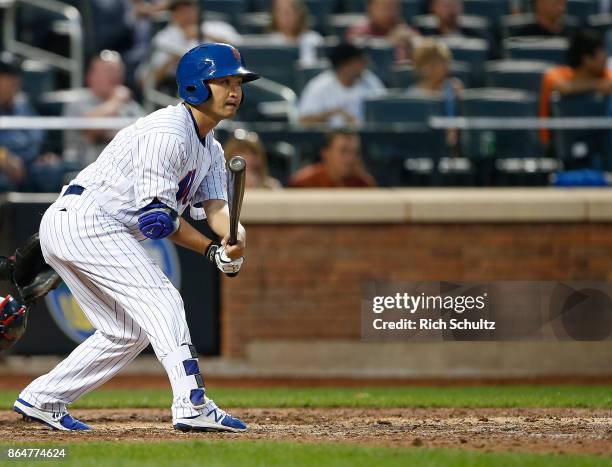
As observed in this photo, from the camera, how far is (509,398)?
335 inches

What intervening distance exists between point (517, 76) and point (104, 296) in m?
7.36

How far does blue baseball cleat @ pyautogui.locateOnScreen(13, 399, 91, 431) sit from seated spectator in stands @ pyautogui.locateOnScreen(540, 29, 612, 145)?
250 inches

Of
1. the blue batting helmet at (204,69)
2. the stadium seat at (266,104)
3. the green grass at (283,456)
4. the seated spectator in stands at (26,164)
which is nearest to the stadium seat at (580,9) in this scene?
the stadium seat at (266,104)

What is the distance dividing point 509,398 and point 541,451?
2983mm

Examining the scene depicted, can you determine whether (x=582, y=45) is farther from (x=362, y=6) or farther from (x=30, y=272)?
(x=30, y=272)

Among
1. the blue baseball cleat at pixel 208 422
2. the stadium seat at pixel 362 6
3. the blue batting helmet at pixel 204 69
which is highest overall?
the stadium seat at pixel 362 6

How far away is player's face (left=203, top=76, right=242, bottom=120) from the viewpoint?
607 centimetres

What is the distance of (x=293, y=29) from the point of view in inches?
504

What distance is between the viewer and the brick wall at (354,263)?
35.1 feet

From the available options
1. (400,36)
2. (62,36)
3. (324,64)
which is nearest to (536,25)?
(400,36)

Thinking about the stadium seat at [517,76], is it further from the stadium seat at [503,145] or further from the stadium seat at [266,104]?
the stadium seat at [266,104]

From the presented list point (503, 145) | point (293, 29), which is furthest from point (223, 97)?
point (293, 29)

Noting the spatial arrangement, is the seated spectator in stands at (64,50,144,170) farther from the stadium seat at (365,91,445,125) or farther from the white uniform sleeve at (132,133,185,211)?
the white uniform sleeve at (132,133,185,211)

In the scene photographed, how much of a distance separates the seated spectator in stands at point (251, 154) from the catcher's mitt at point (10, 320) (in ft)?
13.1
